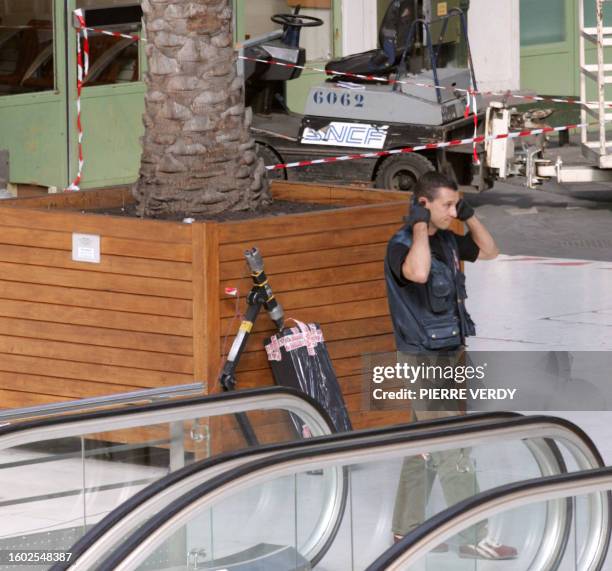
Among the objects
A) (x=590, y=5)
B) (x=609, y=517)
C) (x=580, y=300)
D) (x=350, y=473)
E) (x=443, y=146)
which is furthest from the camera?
(x=590, y=5)

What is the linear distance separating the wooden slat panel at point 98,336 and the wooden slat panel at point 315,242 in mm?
A: 493

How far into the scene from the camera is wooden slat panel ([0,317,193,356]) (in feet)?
23.5

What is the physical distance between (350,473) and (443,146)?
10.0 meters

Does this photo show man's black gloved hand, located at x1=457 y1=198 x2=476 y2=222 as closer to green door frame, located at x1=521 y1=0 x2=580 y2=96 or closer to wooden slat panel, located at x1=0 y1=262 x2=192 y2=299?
wooden slat panel, located at x1=0 y1=262 x2=192 y2=299

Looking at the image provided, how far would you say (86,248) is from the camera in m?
7.40

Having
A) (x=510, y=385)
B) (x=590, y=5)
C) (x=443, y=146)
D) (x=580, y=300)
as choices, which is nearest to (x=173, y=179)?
(x=510, y=385)

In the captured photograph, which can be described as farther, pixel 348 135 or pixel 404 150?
pixel 348 135

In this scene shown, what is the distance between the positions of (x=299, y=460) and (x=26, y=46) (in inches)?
447

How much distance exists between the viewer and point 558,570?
474cm

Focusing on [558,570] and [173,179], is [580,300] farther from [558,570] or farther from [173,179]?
[558,570]

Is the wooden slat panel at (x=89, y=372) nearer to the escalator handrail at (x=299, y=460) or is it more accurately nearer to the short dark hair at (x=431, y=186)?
the short dark hair at (x=431, y=186)

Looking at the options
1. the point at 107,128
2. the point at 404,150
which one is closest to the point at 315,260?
the point at 404,150

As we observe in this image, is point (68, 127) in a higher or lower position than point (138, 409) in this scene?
higher

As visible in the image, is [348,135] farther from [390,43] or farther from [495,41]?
[495,41]
